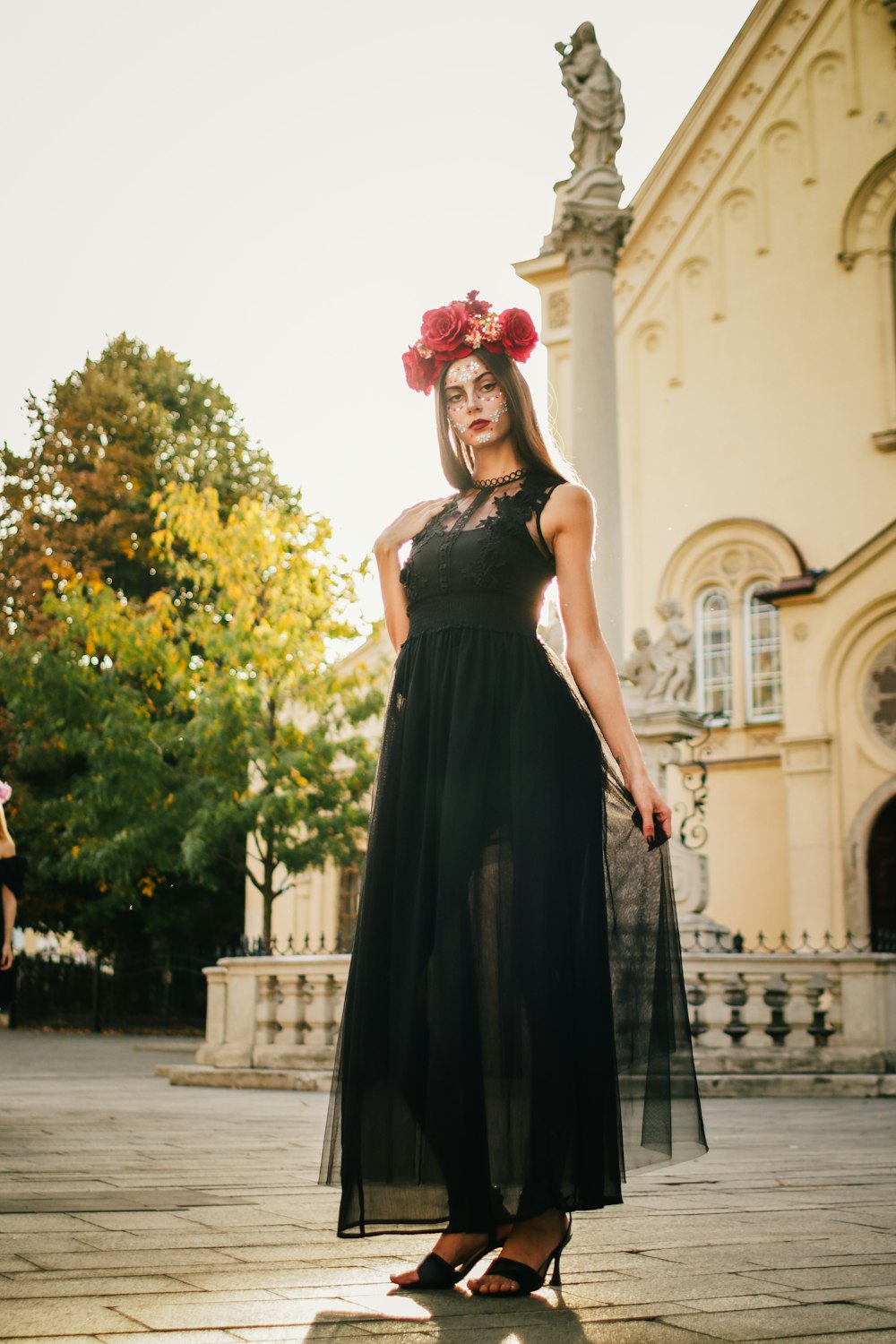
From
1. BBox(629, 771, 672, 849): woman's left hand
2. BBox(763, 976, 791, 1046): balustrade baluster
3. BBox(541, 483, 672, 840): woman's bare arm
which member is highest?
BBox(541, 483, 672, 840): woman's bare arm

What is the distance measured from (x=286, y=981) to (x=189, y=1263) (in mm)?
10138

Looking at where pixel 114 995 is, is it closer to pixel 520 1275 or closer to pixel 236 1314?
pixel 520 1275

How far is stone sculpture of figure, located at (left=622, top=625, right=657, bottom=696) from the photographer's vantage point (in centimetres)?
1569

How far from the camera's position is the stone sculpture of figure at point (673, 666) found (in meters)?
15.5

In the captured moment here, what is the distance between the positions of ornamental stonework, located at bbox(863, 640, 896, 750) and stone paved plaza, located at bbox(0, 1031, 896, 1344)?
15014mm

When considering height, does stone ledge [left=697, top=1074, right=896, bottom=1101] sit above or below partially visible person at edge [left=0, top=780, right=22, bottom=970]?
below

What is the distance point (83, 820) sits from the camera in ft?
79.8

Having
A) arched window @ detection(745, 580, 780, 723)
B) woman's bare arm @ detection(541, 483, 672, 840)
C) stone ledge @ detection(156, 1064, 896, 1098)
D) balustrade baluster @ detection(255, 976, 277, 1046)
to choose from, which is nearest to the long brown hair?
woman's bare arm @ detection(541, 483, 672, 840)

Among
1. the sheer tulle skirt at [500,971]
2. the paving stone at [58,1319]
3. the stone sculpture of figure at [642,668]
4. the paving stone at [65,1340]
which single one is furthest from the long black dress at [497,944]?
the stone sculpture of figure at [642,668]

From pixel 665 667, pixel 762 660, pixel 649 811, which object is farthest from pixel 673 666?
pixel 649 811

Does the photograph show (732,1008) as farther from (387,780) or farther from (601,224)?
(387,780)

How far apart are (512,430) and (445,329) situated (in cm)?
33

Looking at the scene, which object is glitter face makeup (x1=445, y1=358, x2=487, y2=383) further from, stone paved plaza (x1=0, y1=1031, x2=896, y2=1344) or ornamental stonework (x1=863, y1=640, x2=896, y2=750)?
ornamental stonework (x1=863, y1=640, x2=896, y2=750)

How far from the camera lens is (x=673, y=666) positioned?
51.0 feet
